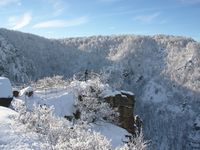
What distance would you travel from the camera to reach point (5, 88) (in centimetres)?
4547

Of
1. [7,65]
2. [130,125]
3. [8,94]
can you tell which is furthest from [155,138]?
[8,94]

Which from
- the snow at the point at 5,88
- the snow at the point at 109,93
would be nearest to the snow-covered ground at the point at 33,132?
the snow at the point at 5,88

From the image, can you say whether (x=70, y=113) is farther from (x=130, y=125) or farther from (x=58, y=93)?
(x=130, y=125)

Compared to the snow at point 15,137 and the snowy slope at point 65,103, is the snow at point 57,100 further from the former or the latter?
the snow at point 15,137

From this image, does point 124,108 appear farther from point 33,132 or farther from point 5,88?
point 33,132

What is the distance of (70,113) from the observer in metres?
53.0

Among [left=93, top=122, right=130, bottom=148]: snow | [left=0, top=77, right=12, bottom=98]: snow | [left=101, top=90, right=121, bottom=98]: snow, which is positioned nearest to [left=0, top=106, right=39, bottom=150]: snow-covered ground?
[left=0, top=77, right=12, bottom=98]: snow

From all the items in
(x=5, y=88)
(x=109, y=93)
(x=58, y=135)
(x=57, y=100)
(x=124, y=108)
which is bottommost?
(x=124, y=108)

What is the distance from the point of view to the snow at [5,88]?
44.8 m

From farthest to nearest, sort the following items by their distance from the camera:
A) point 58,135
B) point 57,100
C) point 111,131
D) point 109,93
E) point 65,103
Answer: point 109,93, point 57,100, point 65,103, point 111,131, point 58,135

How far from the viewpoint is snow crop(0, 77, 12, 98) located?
44775 mm

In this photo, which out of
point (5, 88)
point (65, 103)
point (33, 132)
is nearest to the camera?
point (33, 132)

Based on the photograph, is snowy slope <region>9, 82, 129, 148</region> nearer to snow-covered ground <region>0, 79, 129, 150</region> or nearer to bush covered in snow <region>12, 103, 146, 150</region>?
snow-covered ground <region>0, 79, 129, 150</region>

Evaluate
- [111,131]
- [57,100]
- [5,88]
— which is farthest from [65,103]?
[5,88]
